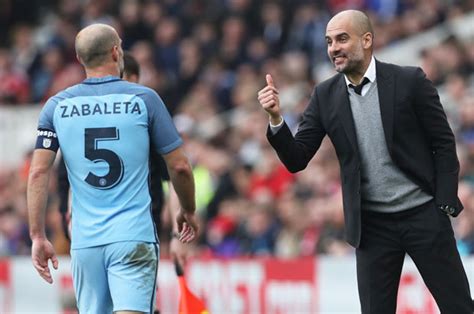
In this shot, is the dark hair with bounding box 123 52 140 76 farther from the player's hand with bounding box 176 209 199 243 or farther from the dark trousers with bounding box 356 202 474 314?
the dark trousers with bounding box 356 202 474 314

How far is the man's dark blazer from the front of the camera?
7.62 metres

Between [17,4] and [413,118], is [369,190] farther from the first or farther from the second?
[17,4]

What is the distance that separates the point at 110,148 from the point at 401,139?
5.69ft

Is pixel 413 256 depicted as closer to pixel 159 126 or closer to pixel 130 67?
pixel 159 126

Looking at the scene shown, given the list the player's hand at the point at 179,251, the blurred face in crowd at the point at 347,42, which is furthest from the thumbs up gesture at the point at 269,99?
the player's hand at the point at 179,251

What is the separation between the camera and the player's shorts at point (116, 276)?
24.1 ft

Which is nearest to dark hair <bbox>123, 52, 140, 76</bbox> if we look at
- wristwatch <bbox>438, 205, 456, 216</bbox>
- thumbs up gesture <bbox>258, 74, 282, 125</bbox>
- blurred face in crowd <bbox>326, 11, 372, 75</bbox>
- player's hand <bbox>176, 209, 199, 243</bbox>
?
player's hand <bbox>176, 209, 199, 243</bbox>

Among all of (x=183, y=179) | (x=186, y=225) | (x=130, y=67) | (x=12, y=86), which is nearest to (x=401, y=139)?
(x=183, y=179)

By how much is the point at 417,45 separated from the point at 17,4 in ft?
28.4

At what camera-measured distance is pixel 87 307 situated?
7.49 meters

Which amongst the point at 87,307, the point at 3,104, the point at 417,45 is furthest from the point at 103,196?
the point at 3,104

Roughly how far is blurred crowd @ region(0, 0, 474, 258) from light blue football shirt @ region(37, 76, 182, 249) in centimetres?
554

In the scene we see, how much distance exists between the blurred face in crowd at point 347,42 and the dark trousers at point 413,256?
0.92 m

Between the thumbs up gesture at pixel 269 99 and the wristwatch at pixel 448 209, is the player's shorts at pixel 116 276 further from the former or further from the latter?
the wristwatch at pixel 448 209
